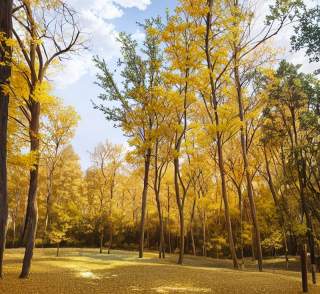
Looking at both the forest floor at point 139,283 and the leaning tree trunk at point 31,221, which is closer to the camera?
the forest floor at point 139,283

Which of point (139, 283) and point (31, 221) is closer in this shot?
point (139, 283)

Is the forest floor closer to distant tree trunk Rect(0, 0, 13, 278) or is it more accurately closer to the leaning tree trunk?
the leaning tree trunk

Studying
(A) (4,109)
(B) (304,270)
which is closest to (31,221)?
(A) (4,109)

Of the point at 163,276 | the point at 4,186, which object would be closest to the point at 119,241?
the point at 163,276

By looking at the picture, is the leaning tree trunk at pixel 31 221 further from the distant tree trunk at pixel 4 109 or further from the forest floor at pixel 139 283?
the distant tree trunk at pixel 4 109

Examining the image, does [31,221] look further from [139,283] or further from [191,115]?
[191,115]

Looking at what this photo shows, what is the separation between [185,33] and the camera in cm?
1884

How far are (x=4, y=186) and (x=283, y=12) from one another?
1283 cm

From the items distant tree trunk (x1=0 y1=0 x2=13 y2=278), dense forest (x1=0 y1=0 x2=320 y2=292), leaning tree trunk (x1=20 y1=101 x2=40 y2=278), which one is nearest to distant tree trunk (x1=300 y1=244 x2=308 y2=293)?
dense forest (x1=0 y1=0 x2=320 y2=292)

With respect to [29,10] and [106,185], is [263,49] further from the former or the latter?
[106,185]

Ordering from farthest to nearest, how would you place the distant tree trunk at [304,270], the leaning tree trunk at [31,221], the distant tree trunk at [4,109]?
1. the distant tree trunk at [304,270]
2. the leaning tree trunk at [31,221]
3. the distant tree trunk at [4,109]

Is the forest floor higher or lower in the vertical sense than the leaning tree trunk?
lower

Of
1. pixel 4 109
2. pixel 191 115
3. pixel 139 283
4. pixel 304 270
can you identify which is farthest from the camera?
pixel 191 115

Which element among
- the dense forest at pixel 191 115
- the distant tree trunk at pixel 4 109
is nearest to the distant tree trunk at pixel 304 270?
the dense forest at pixel 191 115
